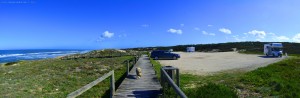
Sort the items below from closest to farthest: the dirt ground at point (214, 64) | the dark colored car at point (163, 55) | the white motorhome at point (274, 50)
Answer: the dirt ground at point (214, 64) < the dark colored car at point (163, 55) < the white motorhome at point (274, 50)

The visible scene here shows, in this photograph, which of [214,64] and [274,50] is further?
[274,50]

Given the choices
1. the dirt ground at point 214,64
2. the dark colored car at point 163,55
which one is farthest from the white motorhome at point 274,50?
the dark colored car at point 163,55

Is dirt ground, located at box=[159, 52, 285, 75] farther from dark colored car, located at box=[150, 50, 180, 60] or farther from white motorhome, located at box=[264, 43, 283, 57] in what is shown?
white motorhome, located at box=[264, 43, 283, 57]

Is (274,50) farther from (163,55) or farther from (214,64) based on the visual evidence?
(214,64)

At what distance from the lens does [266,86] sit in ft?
55.4

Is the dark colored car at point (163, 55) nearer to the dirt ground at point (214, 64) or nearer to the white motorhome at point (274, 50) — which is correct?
the dirt ground at point (214, 64)

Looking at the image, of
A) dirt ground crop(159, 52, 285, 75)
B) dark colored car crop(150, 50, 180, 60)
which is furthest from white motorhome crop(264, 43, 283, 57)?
dark colored car crop(150, 50, 180, 60)

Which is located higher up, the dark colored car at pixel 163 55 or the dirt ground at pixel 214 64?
the dark colored car at pixel 163 55

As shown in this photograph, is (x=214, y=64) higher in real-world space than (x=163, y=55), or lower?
lower

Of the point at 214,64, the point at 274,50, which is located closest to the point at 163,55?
the point at 214,64

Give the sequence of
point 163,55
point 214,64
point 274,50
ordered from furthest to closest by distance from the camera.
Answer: point 274,50
point 163,55
point 214,64

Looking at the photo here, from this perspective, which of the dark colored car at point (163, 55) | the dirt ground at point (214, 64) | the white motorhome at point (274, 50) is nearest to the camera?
the dirt ground at point (214, 64)

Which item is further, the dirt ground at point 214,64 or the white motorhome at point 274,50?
the white motorhome at point 274,50

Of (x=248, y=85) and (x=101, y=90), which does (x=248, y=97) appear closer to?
(x=248, y=85)
